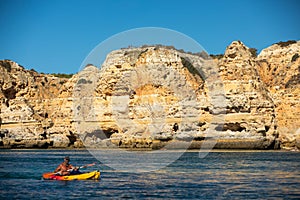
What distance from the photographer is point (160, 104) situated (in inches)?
2265

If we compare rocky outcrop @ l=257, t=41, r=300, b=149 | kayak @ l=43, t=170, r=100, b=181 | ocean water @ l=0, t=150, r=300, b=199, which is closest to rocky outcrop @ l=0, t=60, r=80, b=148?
rocky outcrop @ l=257, t=41, r=300, b=149

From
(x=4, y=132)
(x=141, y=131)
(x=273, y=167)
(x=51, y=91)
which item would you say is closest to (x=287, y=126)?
(x=141, y=131)

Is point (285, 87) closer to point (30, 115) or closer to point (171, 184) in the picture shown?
point (30, 115)

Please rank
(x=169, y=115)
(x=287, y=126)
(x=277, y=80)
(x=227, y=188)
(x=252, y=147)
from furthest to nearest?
(x=277, y=80) < (x=169, y=115) < (x=287, y=126) < (x=252, y=147) < (x=227, y=188)

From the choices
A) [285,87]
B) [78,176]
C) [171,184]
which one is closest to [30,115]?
[285,87]

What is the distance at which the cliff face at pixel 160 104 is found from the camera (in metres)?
47.5

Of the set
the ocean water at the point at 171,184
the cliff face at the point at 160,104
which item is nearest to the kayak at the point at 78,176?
the ocean water at the point at 171,184

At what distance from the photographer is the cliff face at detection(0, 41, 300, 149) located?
47.5m

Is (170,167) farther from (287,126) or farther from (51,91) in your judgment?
(51,91)

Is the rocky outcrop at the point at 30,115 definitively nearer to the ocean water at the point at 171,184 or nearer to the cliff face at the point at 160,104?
the cliff face at the point at 160,104

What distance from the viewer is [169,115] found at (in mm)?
54312

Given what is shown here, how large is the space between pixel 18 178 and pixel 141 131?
29.7 metres

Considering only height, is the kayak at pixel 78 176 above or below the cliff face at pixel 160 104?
below

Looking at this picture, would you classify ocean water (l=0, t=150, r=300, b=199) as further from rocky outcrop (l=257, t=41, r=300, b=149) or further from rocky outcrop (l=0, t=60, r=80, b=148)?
rocky outcrop (l=0, t=60, r=80, b=148)
